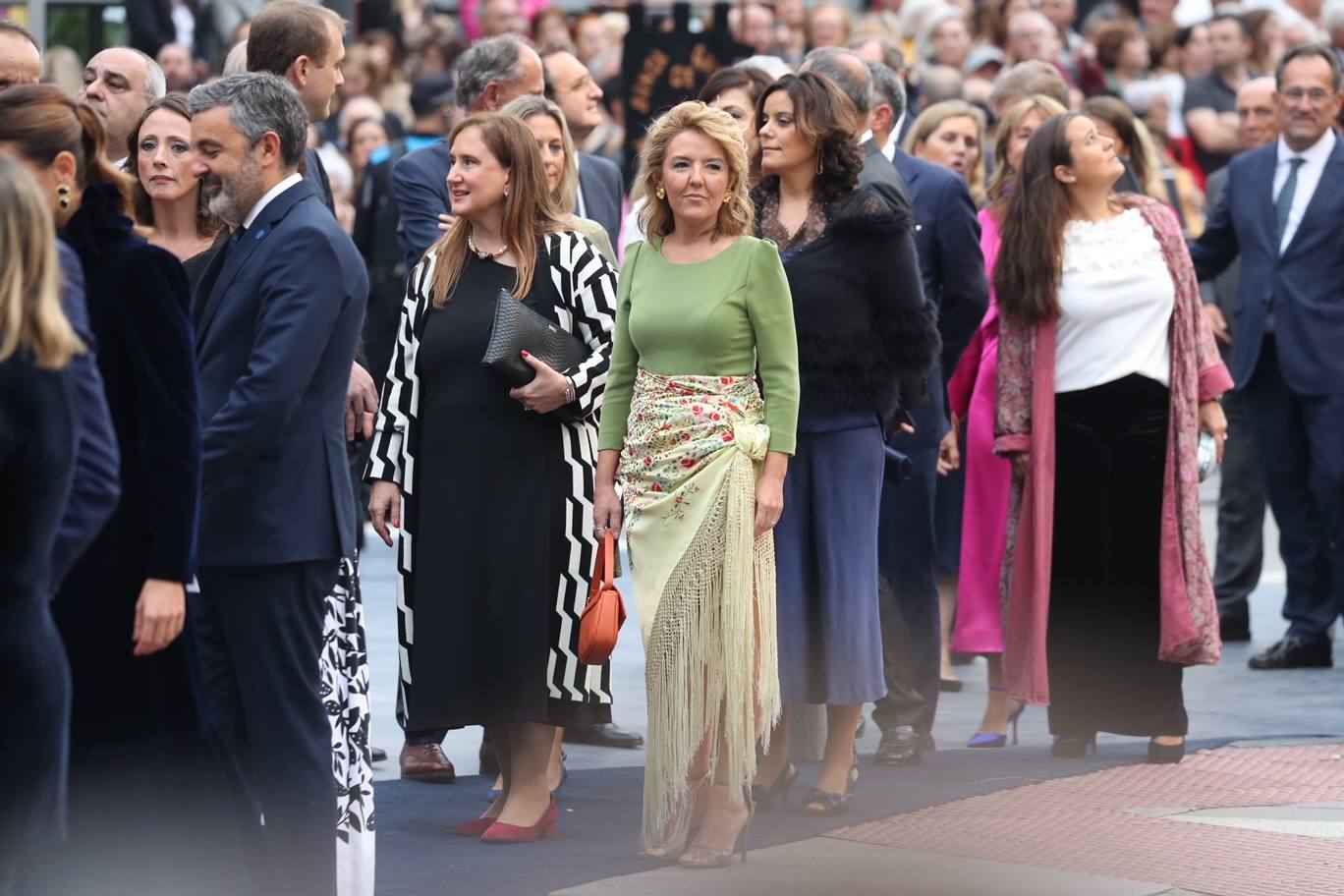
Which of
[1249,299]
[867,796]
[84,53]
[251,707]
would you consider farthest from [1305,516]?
[84,53]

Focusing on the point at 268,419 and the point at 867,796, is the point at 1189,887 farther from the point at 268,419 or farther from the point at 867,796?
the point at 268,419

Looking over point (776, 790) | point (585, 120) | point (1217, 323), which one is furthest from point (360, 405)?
point (1217, 323)

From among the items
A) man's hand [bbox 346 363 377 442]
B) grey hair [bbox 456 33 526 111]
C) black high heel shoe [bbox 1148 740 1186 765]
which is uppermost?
grey hair [bbox 456 33 526 111]

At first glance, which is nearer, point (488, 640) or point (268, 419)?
point (268, 419)

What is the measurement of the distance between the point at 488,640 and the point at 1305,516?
4.71 metres

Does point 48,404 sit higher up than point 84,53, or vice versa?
point 84,53

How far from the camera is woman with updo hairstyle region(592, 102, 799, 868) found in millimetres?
6418

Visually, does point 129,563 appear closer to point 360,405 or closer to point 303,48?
point 360,405

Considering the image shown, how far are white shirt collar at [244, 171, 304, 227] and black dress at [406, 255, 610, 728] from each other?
119cm

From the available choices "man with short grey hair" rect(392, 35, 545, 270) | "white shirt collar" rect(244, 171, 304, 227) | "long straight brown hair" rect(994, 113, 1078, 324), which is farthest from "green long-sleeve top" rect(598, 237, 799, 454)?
"man with short grey hair" rect(392, 35, 545, 270)

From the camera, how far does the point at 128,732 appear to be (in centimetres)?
482

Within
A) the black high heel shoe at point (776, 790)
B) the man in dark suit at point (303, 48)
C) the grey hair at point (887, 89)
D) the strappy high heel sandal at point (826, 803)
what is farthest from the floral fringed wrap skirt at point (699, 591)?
the grey hair at point (887, 89)

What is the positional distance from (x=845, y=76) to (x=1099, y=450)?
1506 mm

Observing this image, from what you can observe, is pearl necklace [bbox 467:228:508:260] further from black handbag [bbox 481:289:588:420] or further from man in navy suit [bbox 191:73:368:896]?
man in navy suit [bbox 191:73:368:896]
